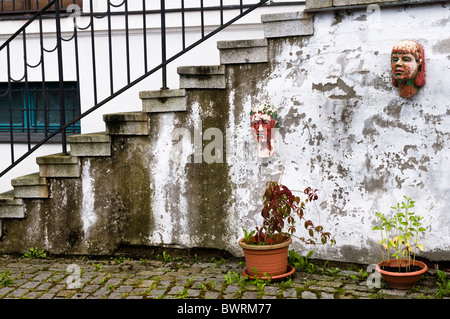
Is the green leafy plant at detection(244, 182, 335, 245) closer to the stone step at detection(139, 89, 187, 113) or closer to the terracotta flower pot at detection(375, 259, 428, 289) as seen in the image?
the terracotta flower pot at detection(375, 259, 428, 289)

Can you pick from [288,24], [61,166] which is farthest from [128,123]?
[288,24]

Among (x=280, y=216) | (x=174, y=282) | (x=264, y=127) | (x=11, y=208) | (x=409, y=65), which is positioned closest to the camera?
(x=409, y=65)

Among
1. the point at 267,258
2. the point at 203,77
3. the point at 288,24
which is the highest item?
the point at 288,24

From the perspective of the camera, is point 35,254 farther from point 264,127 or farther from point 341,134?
point 341,134

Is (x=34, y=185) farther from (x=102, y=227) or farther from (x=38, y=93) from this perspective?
(x=38, y=93)

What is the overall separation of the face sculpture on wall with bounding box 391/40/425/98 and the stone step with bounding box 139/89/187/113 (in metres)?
2.05

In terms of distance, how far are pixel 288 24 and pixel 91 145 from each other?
235 centimetres

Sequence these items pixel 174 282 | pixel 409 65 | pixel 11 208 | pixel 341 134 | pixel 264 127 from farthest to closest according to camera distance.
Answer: pixel 11 208 < pixel 264 127 < pixel 341 134 < pixel 174 282 < pixel 409 65

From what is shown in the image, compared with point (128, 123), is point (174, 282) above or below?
below

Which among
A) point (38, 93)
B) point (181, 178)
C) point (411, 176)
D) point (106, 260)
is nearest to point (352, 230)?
point (411, 176)

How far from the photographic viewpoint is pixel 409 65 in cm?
495

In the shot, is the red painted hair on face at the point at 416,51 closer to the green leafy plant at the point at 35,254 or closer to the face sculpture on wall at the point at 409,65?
the face sculpture on wall at the point at 409,65

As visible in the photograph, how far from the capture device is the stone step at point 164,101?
5.80m
